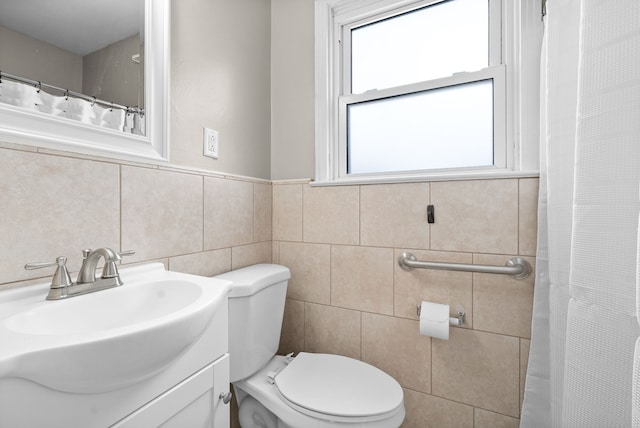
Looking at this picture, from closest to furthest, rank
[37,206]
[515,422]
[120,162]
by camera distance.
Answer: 1. [37,206]
2. [120,162]
3. [515,422]

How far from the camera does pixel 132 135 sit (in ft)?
3.00

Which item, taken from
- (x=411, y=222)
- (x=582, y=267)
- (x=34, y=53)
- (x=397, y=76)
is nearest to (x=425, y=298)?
(x=411, y=222)

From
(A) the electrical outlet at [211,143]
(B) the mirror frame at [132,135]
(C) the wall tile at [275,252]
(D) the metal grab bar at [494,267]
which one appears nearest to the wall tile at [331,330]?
Answer: (C) the wall tile at [275,252]

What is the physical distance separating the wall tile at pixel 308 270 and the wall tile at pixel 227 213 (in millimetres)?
222

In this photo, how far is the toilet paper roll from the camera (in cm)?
103

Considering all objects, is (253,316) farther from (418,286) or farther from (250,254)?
(418,286)

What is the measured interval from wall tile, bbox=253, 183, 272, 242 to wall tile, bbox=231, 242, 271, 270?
36 millimetres

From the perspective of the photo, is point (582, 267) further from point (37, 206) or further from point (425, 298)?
point (37, 206)

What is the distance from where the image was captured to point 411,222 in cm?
120

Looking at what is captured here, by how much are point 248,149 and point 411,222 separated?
0.83 m

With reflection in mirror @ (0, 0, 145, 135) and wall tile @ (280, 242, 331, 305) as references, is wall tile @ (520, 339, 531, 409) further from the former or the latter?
reflection in mirror @ (0, 0, 145, 135)

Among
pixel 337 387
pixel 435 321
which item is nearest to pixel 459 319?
pixel 435 321

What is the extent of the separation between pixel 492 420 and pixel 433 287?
0.51m

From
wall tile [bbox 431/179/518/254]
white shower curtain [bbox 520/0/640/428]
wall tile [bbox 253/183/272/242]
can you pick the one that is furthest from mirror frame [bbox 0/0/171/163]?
white shower curtain [bbox 520/0/640/428]
